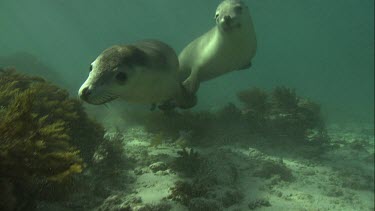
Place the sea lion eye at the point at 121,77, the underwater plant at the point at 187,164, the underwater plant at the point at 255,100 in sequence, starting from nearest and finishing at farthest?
the sea lion eye at the point at 121,77
the underwater plant at the point at 187,164
the underwater plant at the point at 255,100

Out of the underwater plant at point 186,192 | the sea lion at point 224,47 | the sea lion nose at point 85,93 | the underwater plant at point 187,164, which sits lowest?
the underwater plant at point 186,192

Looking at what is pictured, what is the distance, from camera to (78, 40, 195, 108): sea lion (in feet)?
12.9

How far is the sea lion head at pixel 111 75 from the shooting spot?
12.7ft

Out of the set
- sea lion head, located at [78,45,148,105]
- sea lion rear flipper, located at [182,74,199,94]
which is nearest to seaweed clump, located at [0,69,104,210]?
sea lion head, located at [78,45,148,105]

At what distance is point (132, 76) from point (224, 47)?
3.46 meters

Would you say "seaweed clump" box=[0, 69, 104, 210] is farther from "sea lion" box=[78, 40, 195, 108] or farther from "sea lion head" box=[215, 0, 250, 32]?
"sea lion head" box=[215, 0, 250, 32]

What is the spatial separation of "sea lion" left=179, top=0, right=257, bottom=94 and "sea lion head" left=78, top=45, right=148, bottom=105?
8.38ft

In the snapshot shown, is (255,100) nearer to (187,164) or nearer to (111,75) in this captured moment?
(187,164)

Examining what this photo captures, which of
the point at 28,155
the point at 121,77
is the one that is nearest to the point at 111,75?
the point at 121,77

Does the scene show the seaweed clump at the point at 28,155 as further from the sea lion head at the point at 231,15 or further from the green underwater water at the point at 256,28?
the green underwater water at the point at 256,28

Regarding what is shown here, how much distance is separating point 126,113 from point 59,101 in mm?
5109

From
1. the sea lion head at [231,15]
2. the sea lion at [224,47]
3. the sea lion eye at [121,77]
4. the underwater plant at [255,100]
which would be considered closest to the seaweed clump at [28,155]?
the sea lion eye at [121,77]

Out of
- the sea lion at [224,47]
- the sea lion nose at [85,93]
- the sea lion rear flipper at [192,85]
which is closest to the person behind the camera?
the sea lion nose at [85,93]

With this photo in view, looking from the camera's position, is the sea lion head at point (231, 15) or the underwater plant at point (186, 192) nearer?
the underwater plant at point (186, 192)
